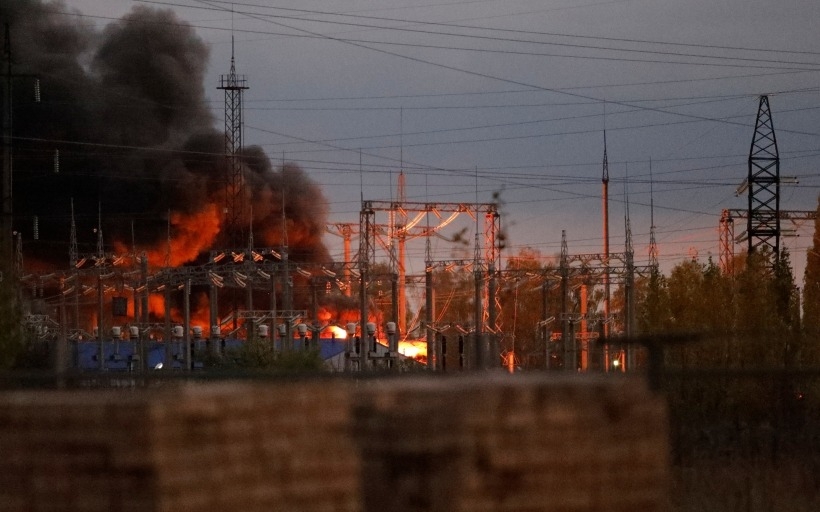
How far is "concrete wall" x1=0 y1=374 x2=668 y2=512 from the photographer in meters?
6.50

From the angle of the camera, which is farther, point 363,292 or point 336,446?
point 363,292

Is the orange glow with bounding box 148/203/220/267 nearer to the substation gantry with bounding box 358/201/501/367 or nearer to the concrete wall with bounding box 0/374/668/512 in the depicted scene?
the substation gantry with bounding box 358/201/501/367

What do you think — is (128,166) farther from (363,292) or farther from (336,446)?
(336,446)

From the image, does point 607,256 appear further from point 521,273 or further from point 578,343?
point 578,343

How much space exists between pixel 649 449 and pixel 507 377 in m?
1.09

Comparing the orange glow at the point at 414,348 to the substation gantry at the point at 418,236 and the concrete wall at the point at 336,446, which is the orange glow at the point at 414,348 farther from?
the concrete wall at the point at 336,446

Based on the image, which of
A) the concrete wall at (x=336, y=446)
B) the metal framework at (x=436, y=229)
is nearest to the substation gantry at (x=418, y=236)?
the metal framework at (x=436, y=229)

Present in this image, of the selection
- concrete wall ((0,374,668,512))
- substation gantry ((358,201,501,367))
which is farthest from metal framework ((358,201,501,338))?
concrete wall ((0,374,668,512))

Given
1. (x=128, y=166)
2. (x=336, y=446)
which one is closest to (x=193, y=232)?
(x=128, y=166)

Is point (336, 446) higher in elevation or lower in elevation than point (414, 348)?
higher

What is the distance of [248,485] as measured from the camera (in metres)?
6.65

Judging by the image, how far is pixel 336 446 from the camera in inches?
270

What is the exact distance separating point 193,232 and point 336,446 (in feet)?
241

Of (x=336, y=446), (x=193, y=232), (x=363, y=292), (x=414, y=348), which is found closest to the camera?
(x=336, y=446)
